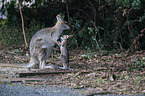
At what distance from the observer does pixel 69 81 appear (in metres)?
5.57

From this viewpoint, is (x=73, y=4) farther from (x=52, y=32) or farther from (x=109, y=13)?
(x=52, y=32)

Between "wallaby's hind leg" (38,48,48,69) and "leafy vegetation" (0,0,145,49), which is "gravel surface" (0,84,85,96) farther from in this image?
"leafy vegetation" (0,0,145,49)

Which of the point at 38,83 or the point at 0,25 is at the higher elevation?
the point at 0,25

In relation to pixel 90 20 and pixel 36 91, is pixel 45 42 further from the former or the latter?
pixel 90 20

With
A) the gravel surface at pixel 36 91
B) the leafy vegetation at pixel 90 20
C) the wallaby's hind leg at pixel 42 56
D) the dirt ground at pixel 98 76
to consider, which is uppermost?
the leafy vegetation at pixel 90 20

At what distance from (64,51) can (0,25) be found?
632cm

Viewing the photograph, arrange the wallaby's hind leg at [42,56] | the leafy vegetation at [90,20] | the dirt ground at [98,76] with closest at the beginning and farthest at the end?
the dirt ground at [98,76]
the wallaby's hind leg at [42,56]
the leafy vegetation at [90,20]

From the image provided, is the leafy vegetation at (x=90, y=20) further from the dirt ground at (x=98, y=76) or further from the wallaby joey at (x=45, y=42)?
the wallaby joey at (x=45, y=42)

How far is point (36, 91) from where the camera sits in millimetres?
4605

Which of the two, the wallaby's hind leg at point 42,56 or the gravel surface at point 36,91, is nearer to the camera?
the gravel surface at point 36,91

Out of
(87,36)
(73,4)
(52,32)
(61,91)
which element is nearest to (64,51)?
(52,32)

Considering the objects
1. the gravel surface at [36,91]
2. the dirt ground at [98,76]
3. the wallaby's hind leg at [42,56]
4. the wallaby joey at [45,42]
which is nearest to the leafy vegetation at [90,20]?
the dirt ground at [98,76]

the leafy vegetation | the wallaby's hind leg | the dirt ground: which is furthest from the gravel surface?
the leafy vegetation

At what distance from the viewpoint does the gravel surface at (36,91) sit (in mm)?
4398
